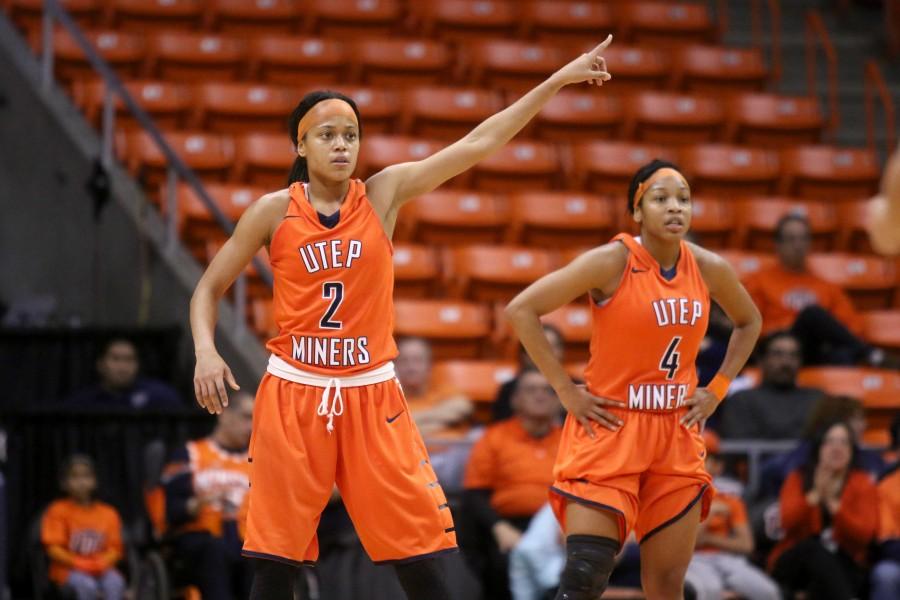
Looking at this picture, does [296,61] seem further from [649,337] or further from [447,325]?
[649,337]

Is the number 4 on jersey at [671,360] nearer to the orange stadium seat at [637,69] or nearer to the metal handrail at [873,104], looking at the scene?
the orange stadium seat at [637,69]

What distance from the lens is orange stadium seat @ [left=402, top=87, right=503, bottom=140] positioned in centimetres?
1143

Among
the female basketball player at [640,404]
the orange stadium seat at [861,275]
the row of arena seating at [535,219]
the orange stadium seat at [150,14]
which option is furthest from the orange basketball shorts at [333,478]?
the orange stadium seat at [150,14]

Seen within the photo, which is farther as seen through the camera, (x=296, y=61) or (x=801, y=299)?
(x=296, y=61)

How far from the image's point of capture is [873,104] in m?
13.6

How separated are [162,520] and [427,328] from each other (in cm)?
240

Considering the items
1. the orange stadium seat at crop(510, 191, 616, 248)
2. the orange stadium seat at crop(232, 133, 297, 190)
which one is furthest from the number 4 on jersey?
the orange stadium seat at crop(232, 133, 297, 190)

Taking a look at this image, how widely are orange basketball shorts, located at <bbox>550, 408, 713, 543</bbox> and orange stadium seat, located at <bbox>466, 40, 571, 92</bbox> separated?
7.10 meters

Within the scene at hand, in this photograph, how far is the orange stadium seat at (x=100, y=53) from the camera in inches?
442

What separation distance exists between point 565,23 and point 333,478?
8.69 m

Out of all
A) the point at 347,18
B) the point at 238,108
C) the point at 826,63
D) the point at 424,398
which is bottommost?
the point at 424,398

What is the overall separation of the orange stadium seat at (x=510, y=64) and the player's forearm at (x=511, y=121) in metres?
7.14

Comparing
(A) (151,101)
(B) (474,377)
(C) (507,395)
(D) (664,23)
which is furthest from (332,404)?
(D) (664,23)

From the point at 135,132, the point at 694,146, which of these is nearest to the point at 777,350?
the point at 694,146
